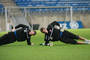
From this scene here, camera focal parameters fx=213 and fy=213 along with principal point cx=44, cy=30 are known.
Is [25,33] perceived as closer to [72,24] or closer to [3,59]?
[3,59]

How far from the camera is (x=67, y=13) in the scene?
16.5 m

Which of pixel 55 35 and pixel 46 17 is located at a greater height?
pixel 55 35

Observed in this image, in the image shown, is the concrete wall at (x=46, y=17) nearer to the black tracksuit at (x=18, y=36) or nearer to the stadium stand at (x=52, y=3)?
the stadium stand at (x=52, y=3)

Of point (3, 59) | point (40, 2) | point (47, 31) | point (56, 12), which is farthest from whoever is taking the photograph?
point (40, 2)

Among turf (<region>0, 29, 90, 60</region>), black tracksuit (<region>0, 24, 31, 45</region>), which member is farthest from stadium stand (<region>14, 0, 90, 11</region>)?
turf (<region>0, 29, 90, 60</region>)

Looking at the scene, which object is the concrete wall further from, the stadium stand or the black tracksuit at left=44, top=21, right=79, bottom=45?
the black tracksuit at left=44, top=21, right=79, bottom=45

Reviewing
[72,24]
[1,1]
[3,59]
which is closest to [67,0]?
[72,24]

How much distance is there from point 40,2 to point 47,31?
13.0 m

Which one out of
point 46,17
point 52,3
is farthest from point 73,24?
point 52,3

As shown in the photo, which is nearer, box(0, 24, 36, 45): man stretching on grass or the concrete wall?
box(0, 24, 36, 45): man stretching on grass

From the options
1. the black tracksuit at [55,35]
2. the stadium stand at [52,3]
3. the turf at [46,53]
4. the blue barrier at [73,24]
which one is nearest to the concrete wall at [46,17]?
the blue barrier at [73,24]

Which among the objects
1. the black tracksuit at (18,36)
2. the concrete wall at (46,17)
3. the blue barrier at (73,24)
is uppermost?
the black tracksuit at (18,36)

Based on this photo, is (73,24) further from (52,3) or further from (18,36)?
(18,36)

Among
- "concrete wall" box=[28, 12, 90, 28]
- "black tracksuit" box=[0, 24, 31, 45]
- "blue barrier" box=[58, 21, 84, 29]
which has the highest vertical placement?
"black tracksuit" box=[0, 24, 31, 45]
